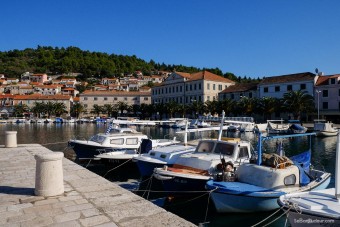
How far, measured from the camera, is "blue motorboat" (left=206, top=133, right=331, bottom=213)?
1124 centimetres

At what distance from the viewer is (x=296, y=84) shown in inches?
2832

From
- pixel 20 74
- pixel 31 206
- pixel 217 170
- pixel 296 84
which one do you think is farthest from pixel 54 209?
pixel 20 74

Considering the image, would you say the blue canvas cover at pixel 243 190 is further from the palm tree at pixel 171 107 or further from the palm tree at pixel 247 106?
the palm tree at pixel 171 107

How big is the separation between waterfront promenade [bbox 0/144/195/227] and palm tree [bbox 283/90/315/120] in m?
59.9

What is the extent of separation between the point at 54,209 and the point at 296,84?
239 ft

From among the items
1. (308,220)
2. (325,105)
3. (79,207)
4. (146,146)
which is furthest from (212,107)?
(79,207)

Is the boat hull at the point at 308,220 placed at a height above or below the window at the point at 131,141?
below

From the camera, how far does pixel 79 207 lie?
23.7ft

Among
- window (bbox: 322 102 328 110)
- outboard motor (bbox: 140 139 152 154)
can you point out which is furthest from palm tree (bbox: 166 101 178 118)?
outboard motor (bbox: 140 139 152 154)

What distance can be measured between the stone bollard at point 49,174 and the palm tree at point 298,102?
203ft

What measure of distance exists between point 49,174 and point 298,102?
204 feet

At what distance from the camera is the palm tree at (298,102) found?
206 feet

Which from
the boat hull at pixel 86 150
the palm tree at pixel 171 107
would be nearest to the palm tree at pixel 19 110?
the palm tree at pixel 171 107

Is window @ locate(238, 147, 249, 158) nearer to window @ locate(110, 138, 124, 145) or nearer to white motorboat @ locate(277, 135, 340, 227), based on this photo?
white motorboat @ locate(277, 135, 340, 227)
